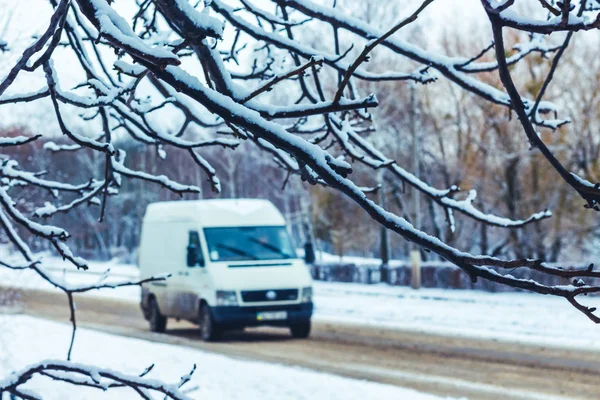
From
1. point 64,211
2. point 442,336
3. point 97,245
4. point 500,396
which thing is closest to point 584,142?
point 442,336

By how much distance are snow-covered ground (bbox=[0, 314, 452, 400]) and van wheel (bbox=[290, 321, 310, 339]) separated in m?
2.32

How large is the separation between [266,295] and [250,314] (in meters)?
0.40

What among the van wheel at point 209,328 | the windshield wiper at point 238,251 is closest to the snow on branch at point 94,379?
the van wheel at point 209,328

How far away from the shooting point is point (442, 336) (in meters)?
16.8

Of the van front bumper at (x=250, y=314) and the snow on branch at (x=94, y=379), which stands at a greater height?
the snow on branch at (x=94, y=379)

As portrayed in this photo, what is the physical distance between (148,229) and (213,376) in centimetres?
775

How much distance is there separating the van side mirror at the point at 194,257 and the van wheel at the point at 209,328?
72cm

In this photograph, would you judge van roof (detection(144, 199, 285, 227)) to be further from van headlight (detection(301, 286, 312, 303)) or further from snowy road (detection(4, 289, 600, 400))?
snowy road (detection(4, 289, 600, 400))

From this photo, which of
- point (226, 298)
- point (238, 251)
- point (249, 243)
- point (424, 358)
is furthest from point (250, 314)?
point (424, 358)

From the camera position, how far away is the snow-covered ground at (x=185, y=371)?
10.4 m

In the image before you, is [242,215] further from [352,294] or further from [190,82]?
[190,82]

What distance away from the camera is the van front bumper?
1614 centimetres

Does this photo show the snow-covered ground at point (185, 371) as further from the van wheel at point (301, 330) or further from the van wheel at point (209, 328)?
the van wheel at point (301, 330)

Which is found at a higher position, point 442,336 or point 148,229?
point 148,229
